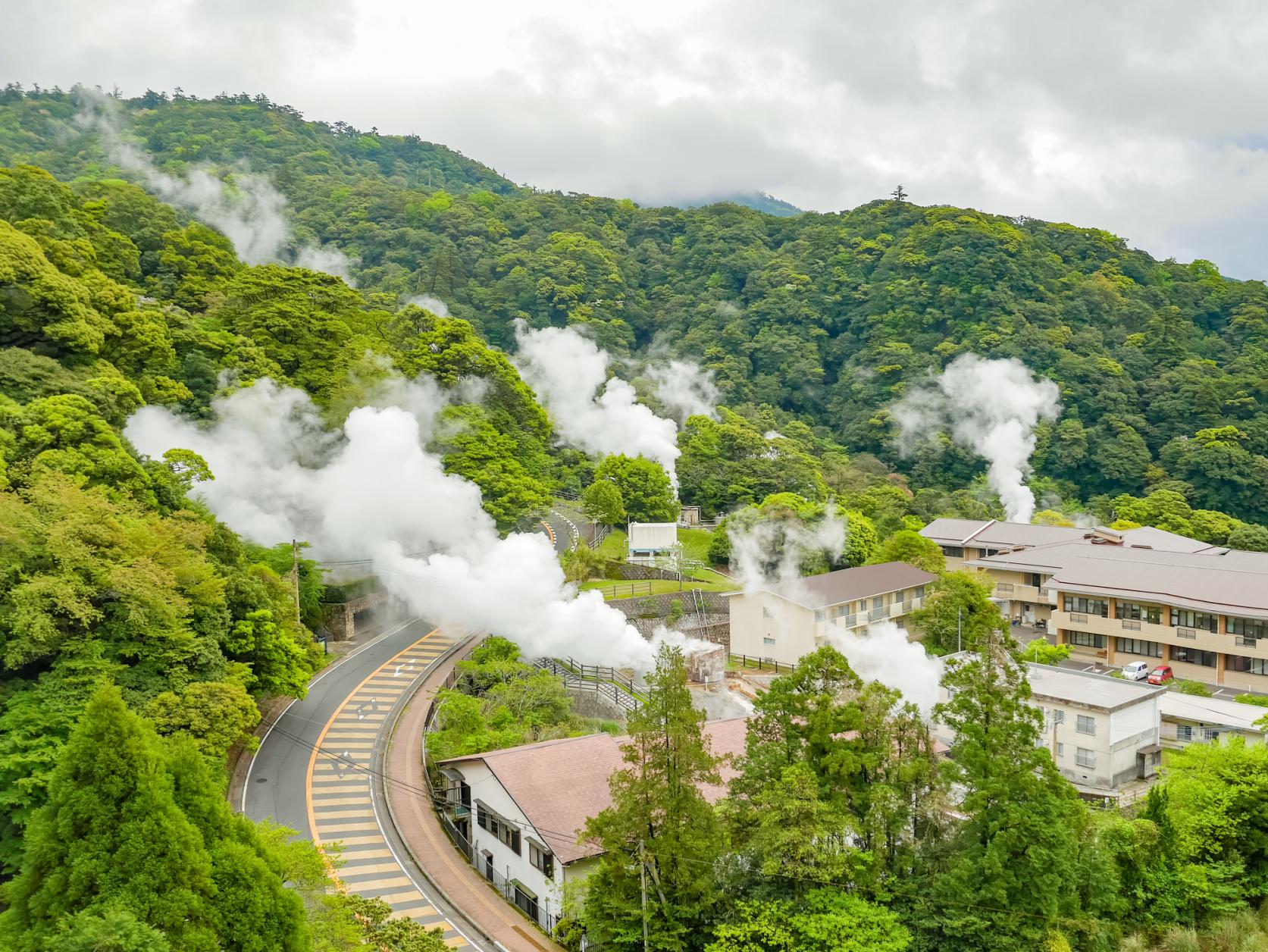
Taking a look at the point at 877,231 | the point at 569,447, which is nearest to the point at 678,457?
the point at 569,447

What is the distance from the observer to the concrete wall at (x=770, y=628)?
32.4 m

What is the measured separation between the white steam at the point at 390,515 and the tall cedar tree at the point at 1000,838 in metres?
10.6

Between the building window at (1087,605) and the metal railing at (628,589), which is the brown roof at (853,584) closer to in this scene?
the building window at (1087,605)

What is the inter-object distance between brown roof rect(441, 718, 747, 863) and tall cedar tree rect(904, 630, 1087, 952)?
14.8 feet

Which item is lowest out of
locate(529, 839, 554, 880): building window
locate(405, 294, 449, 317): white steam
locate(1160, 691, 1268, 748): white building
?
locate(529, 839, 554, 880): building window

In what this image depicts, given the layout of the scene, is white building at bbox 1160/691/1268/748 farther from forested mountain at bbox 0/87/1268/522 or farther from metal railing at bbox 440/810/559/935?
forested mountain at bbox 0/87/1268/522

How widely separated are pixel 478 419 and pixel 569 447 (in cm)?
1573

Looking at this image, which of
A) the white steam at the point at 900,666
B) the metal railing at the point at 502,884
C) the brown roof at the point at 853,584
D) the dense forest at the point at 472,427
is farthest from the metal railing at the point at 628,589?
the metal railing at the point at 502,884

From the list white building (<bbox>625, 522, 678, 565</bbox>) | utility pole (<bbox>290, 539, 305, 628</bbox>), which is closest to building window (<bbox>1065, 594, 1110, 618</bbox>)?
white building (<bbox>625, 522, 678, 565</bbox>)

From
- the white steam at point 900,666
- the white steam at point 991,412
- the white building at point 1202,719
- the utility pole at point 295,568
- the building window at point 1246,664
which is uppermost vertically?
the white steam at point 991,412

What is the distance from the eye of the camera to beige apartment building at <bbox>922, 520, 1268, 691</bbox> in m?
30.4

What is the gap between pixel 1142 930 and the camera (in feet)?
58.6

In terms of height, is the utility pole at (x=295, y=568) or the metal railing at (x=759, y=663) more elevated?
the utility pole at (x=295, y=568)

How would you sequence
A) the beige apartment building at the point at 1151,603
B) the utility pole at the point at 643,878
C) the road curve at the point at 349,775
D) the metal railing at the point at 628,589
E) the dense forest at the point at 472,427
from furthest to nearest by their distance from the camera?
the metal railing at the point at 628,589 < the beige apartment building at the point at 1151,603 < the road curve at the point at 349,775 < the utility pole at the point at 643,878 < the dense forest at the point at 472,427
